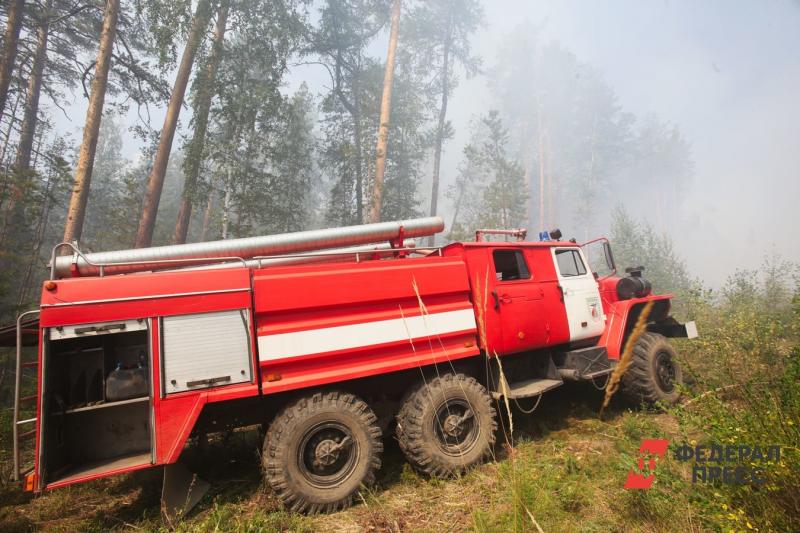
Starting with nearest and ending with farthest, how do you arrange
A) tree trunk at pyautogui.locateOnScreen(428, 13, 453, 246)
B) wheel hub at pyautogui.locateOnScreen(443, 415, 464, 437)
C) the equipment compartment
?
the equipment compartment, wheel hub at pyautogui.locateOnScreen(443, 415, 464, 437), tree trunk at pyautogui.locateOnScreen(428, 13, 453, 246)

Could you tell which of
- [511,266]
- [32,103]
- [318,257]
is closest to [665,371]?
[511,266]

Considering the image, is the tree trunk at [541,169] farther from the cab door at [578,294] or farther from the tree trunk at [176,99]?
the cab door at [578,294]

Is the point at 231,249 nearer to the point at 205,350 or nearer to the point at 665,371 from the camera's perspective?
the point at 205,350

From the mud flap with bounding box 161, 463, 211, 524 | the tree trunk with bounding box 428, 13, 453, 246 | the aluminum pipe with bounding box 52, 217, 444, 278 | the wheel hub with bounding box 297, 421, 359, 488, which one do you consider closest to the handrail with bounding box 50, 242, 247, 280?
the aluminum pipe with bounding box 52, 217, 444, 278

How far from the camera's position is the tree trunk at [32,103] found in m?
12.7

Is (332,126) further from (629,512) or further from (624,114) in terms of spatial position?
(624,114)

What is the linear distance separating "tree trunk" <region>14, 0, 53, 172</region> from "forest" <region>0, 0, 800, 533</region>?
0.09 meters

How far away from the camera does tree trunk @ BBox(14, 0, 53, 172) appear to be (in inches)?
499

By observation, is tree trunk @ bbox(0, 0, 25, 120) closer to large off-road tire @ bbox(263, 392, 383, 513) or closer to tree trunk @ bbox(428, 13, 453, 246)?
large off-road tire @ bbox(263, 392, 383, 513)

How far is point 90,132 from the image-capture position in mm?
8594

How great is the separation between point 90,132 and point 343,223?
10.2 meters

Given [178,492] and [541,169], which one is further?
[541,169]

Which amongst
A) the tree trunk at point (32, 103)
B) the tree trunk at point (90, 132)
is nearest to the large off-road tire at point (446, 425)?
the tree trunk at point (90, 132)

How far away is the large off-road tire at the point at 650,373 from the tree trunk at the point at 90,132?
1123 cm
